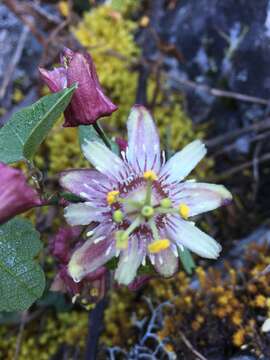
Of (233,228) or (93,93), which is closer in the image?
(93,93)

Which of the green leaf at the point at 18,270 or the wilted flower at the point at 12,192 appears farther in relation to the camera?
the green leaf at the point at 18,270

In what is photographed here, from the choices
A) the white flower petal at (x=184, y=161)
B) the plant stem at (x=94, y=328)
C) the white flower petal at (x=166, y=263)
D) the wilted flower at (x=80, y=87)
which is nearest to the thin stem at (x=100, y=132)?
the wilted flower at (x=80, y=87)

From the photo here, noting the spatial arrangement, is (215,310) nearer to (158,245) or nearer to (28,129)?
(158,245)

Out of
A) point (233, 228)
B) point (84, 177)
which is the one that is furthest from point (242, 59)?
point (84, 177)

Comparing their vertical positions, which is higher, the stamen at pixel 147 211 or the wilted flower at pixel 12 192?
the wilted flower at pixel 12 192

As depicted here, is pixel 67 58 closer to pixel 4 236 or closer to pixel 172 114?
pixel 4 236

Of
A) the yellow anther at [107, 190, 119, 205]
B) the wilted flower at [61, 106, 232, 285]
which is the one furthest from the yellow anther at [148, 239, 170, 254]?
the yellow anther at [107, 190, 119, 205]

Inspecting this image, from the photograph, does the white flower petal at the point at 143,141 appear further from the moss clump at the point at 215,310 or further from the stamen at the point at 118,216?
the moss clump at the point at 215,310

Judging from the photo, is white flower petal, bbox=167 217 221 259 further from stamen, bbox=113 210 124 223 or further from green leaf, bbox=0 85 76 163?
green leaf, bbox=0 85 76 163
